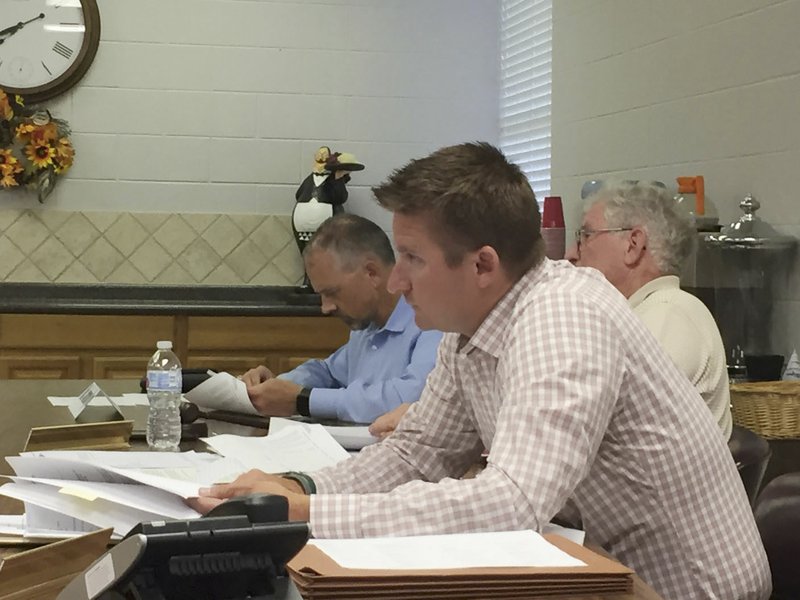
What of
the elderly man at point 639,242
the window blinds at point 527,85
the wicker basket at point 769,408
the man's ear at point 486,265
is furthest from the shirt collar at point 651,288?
the window blinds at point 527,85

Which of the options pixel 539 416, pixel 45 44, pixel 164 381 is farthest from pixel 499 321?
pixel 45 44

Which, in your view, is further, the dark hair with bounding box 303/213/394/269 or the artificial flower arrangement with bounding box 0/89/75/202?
the artificial flower arrangement with bounding box 0/89/75/202

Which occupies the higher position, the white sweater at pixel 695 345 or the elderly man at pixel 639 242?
the elderly man at pixel 639 242

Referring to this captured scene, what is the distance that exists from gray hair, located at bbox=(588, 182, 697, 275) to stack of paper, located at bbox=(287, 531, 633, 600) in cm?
177

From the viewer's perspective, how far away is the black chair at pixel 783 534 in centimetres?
151

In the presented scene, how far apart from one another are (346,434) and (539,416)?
0.92m

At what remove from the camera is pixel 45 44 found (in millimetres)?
5020

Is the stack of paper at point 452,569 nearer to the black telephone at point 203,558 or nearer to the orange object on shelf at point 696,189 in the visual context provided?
the black telephone at point 203,558

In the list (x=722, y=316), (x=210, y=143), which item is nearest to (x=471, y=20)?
(x=210, y=143)

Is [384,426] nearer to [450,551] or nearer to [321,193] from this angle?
[450,551]

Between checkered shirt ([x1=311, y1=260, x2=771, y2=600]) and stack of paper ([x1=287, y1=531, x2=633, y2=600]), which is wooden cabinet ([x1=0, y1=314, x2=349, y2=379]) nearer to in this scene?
checkered shirt ([x1=311, y1=260, x2=771, y2=600])

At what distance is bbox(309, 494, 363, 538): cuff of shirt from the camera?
1.33m

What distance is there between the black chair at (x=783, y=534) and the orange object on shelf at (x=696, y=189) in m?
1.95

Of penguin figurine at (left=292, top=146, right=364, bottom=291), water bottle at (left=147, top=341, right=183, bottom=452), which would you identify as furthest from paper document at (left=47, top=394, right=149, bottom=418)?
penguin figurine at (left=292, top=146, right=364, bottom=291)
